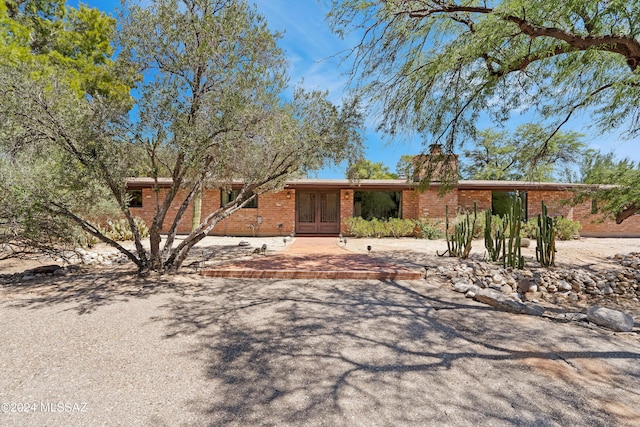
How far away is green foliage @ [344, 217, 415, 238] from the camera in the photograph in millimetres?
13891

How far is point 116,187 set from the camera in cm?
528

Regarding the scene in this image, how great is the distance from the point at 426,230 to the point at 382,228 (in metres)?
2.01

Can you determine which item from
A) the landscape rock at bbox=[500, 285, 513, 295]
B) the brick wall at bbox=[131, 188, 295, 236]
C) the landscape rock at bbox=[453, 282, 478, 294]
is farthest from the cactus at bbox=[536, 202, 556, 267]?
the brick wall at bbox=[131, 188, 295, 236]

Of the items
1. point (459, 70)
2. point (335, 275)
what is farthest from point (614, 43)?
point (335, 275)

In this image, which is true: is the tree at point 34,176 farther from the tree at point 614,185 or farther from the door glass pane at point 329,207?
the tree at point 614,185

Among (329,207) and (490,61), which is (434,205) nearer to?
(329,207)

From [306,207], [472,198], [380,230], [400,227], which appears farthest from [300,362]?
[472,198]

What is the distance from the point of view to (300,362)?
2.79 m

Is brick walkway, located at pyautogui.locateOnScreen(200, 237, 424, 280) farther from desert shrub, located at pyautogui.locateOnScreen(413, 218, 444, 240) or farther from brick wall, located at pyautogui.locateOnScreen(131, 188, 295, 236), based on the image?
desert shrub, located at pyautogui.locateOnScreen(413, 218, 444, 240)

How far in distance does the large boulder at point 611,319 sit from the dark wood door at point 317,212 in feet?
37.4

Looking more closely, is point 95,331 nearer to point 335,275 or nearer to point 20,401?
point 20,401

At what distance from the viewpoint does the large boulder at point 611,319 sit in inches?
151

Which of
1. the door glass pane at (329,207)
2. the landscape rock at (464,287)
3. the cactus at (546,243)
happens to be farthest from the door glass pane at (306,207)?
the landscape rock at (464,287)

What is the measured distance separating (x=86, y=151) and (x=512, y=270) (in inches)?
344
